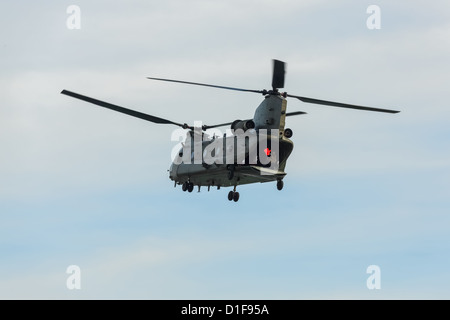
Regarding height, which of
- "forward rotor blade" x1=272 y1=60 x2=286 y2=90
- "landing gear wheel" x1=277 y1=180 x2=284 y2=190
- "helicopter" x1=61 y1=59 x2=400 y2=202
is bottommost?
"landing gear wheel" x1=277 y1=180 x2=284 y2=190

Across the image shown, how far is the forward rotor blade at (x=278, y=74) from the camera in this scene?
270ft

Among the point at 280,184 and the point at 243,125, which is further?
the point at 280,184

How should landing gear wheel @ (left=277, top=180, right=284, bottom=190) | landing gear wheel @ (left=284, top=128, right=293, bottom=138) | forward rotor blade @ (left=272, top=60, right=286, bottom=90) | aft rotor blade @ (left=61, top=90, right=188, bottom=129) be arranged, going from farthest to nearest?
landing gear wheel @ (left=277, top=180, right=284, bottom=190) < landing gear wheel @ (left=284, top=128, right=293, bottom=138) < forward rotor blade @ (left=272, top=60, right=286, bottom=90) < aft rotor blade @ (left=61, top=90, right=188, bottom=129)

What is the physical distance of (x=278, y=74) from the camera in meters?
82.6

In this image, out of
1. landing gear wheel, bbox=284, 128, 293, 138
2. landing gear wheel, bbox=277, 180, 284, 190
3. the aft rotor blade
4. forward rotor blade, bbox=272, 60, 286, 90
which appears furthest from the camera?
landing gear wheel, bbox=277, 180, 284, 190

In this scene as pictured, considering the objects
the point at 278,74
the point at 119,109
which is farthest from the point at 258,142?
the point at 119,109

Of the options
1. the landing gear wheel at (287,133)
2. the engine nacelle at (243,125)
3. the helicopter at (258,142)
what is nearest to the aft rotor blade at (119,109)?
the helicopter at (258,142)

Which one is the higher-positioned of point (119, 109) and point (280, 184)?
point (119, 109)

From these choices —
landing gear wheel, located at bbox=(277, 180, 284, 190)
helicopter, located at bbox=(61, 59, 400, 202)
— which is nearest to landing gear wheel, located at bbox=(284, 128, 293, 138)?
helicopter, located at bbox=(61, 59, 400, 202)

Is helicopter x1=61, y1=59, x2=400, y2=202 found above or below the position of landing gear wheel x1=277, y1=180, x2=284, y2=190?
above

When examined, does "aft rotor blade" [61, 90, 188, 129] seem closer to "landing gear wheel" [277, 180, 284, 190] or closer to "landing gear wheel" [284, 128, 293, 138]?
"landing gear wheel" [284, 128, 293, 138]

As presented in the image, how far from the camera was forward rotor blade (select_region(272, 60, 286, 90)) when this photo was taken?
8219cm

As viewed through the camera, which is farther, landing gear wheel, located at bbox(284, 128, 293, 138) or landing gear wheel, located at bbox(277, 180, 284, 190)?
landing gear wheel, located at bbox(277, 180, 284, 190)

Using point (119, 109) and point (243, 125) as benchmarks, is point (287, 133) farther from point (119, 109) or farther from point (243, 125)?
point (119, 109)
